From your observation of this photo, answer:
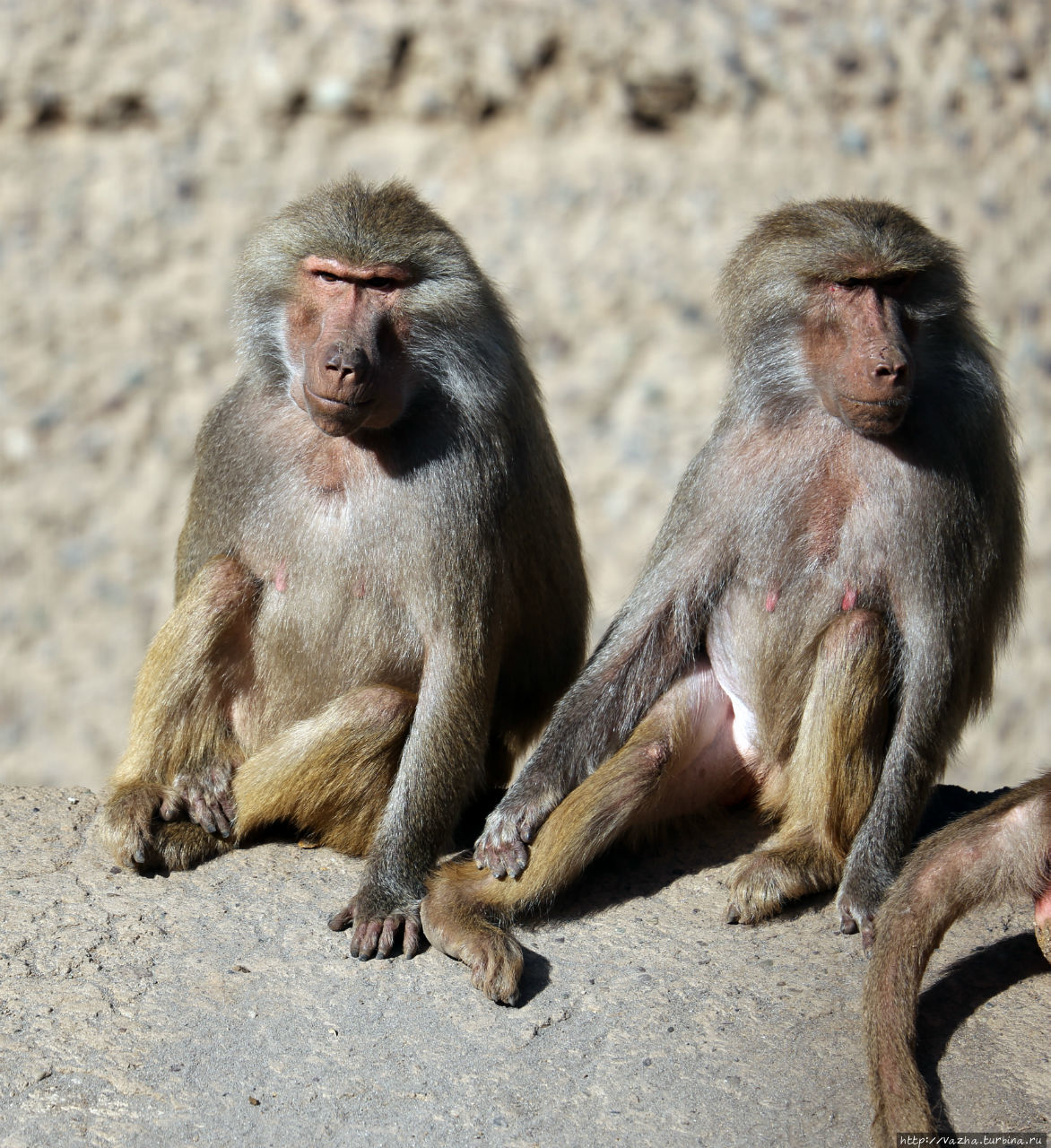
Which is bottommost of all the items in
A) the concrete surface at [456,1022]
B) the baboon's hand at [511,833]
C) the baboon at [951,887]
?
the concrete surface at [456,1022]

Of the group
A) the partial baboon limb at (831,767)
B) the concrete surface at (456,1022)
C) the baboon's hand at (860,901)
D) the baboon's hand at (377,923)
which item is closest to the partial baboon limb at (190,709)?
the concrete surface at (456,1022)

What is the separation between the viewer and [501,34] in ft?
21.0

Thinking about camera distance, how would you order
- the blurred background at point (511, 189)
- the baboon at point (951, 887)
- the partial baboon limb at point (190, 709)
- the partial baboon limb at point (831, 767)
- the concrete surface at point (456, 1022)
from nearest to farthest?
1. the concrete surface at point (456, 1022)
2. the baboon at point (951, 887)
3. the partial baboon limb at point (831, 767)
4. the partial baboon limb at point (190, 709)
5. the blurred background at point (511, 189)

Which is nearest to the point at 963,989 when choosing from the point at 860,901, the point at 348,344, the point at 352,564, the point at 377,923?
the point at 860,901

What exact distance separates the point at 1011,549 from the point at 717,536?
771 mm

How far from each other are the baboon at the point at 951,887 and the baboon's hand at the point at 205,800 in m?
1.68

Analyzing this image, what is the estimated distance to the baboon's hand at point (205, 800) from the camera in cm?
357

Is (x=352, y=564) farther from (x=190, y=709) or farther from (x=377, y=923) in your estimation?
(x=377, y=923)

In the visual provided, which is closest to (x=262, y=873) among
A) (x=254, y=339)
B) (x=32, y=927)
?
(x=32, y=927)

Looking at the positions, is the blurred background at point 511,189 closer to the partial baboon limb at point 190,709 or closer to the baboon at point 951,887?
the partial baboon limb at point 190,709

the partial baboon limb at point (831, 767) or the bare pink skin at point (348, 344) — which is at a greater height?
the bare pink skin at point (348, 344)

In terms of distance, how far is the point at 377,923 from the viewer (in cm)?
321

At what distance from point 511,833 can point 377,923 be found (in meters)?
0.39

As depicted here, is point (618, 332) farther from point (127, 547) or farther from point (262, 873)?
point (262, 873)
